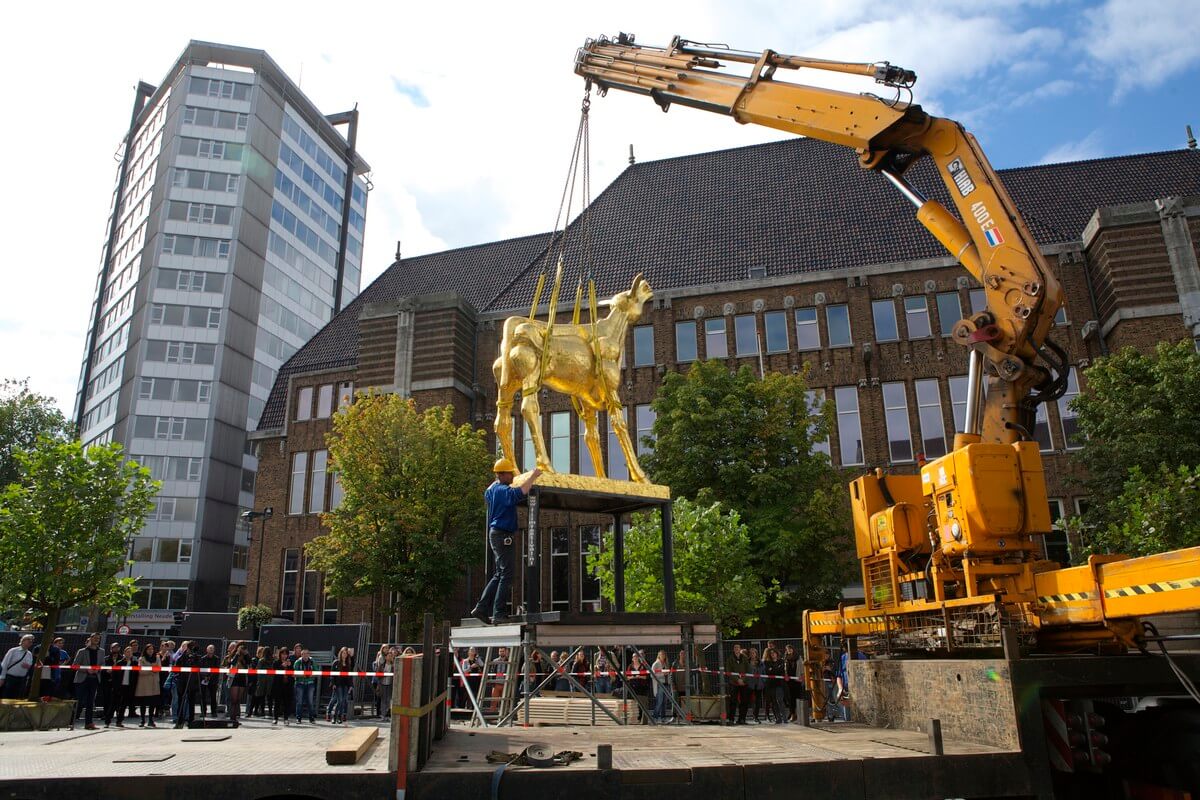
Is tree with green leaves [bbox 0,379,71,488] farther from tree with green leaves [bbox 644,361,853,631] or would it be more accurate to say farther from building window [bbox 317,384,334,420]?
tree with green leaves [bbox 644,361,853,631]

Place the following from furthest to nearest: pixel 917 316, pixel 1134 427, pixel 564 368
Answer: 1. pixel 917 316
2. pixel 1134 427
3. pixel 564 368

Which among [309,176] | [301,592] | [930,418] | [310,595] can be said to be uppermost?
[309,176]

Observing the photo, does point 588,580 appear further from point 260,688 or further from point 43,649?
point 43,649

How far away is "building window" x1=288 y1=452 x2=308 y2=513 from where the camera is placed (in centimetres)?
4259

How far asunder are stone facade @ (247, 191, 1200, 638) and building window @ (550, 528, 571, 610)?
0.20ft

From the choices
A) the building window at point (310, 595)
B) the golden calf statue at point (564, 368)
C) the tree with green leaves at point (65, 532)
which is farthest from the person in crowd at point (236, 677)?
the building window at point (310, 595)

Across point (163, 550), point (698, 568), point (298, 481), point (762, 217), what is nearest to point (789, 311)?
point (762, 217)

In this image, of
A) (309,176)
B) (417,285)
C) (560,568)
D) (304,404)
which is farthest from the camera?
(309,176)

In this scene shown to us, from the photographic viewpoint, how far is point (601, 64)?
17.2 meters

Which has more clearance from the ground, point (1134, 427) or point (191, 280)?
point (191, 280)

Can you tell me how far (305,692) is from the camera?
19.8 meters

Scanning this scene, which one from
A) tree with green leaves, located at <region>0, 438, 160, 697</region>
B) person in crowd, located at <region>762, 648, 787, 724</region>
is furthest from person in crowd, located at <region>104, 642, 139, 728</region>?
person in crowd, located at <region>762, 648, 787, 724</region>

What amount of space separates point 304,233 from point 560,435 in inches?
2037

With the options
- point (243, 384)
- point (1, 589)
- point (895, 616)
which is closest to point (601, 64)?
point (895, 616)
